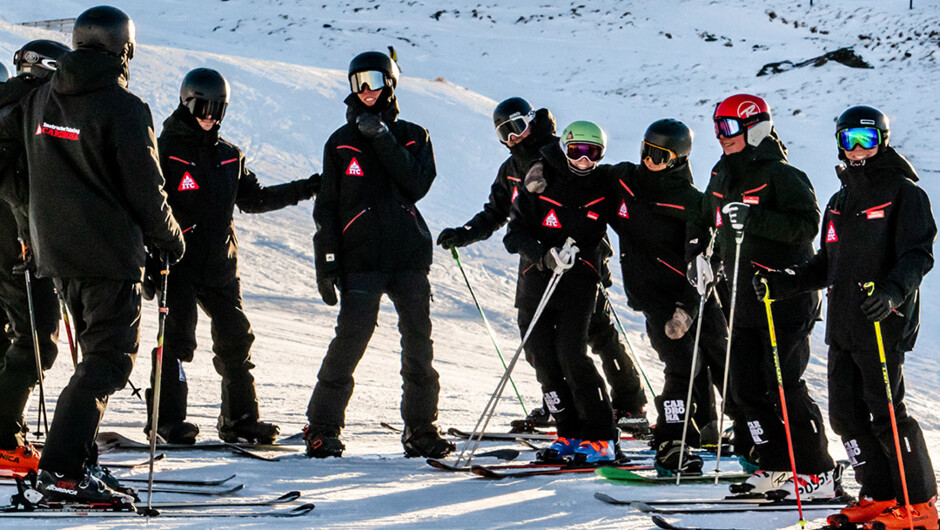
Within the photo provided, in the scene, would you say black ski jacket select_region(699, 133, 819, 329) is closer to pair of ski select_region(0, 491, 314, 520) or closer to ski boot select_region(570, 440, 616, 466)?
ski boot select_region(570, 440, 616, 466)

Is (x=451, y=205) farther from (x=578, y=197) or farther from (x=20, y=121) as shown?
(x=20, y=121)

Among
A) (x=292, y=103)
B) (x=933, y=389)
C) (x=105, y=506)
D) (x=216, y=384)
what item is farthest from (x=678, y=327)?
(x=292, y=103)

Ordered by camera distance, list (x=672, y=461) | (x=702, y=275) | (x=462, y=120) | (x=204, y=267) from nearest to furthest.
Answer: (x=702, y=275) < (x=672, y=461) < (x=204, y=267) < (x=462, y=120)

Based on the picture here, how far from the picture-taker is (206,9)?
4509 centimetres

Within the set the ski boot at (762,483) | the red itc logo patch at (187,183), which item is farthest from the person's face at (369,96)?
the ski boot at (762,483)

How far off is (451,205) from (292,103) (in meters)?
5.09

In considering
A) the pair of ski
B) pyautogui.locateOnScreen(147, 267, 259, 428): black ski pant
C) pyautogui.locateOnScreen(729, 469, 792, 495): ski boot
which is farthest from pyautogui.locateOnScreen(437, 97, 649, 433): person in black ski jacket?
the pair of ski

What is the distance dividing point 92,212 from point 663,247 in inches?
121

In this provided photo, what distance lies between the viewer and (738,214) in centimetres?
511

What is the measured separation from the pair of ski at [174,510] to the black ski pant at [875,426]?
225cm

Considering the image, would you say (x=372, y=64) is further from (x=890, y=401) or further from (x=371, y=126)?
(x=890, y=401)

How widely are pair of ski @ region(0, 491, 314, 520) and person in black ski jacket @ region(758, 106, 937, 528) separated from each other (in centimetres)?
228

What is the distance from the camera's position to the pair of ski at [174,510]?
4.28 meters

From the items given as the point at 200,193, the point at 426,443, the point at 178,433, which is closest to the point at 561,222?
the point at 426,443
